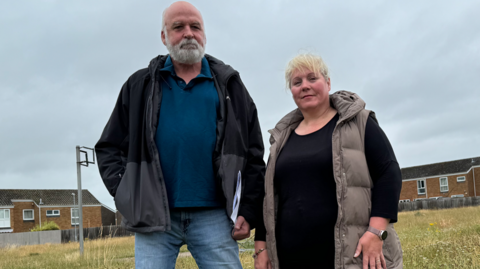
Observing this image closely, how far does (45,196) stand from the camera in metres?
48.7

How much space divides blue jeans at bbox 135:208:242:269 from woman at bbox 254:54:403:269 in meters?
0.31

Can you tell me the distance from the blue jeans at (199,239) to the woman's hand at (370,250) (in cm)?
81

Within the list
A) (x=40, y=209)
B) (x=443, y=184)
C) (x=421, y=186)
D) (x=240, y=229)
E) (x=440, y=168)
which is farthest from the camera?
(x=421, y=186)

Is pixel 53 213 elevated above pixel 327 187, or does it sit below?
below

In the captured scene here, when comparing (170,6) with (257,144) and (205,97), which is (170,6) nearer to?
(205,97)

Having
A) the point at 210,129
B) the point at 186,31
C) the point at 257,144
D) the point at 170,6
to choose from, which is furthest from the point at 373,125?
the point at 170,6

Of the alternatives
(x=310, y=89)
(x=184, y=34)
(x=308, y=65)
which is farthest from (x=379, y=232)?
(x=184, y=34)

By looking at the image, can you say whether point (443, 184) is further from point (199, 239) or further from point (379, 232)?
point (199, 239)

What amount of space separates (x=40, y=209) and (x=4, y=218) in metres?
3.70

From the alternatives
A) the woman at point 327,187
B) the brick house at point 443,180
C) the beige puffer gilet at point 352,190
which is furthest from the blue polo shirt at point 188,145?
the brick house at point 443,180

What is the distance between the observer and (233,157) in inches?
105

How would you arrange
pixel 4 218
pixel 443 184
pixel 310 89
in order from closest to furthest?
pixel 310 89 < pixel 4 218 < pixel 443 184

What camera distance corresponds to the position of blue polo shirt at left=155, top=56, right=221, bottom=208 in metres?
2.63

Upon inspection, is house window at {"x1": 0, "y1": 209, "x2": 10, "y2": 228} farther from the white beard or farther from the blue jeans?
the white beard
